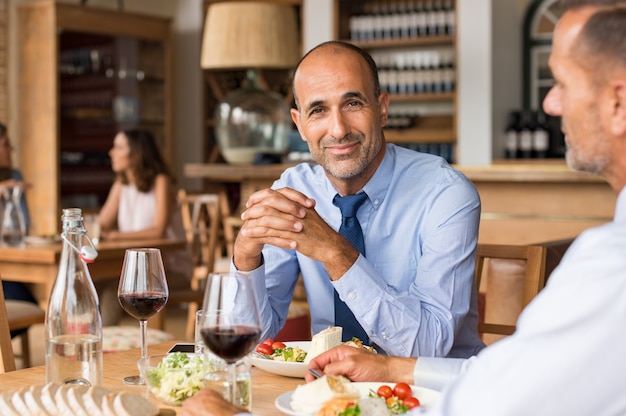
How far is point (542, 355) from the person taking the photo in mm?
944

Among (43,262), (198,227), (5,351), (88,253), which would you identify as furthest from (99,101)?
(88,253)

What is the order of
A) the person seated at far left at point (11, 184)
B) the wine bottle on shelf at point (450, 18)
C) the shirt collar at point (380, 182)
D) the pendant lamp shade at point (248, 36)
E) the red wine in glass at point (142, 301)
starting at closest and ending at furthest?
the red wine in glass at point (142, 301), the shirt collar at point (380, 182), the person seated at far left at point (11, 184), the pendant lamp shade at point (248, 36), the wine bottle on shelf at point (450, 18)

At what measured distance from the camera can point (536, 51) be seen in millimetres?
6973

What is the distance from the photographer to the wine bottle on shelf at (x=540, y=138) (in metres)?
→ 6.54

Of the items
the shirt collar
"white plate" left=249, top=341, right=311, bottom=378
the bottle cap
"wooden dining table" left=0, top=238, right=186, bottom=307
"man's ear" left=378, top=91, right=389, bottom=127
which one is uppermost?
"man's ear" left=378, top=91, right=389, bottom=127

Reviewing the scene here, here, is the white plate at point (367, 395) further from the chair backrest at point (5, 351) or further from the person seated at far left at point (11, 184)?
the person seated at far left at point (11, 184)

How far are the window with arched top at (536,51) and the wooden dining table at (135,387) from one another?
5684 mm

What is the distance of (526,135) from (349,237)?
4733 mm

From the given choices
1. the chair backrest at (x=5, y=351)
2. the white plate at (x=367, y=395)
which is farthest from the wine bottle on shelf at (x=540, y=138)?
the white plate at (x=367, y=395)

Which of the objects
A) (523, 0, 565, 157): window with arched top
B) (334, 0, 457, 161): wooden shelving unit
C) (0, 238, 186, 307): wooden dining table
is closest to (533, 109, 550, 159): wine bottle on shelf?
(523, 0, 565, 157): window with arched top

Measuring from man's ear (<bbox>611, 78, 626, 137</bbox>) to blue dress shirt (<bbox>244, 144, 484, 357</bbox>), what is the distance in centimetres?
79

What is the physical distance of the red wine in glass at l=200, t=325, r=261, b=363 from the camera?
123 centimetres

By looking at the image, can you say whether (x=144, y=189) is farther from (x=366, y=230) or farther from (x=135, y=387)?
(x=135, y=387)

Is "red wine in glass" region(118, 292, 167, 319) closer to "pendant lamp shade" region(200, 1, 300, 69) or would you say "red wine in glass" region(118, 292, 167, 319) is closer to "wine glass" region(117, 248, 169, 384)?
"wine glass" region(117, 248, 169, 384)
